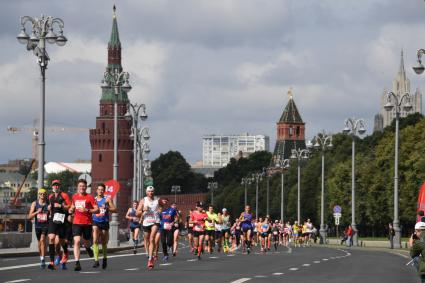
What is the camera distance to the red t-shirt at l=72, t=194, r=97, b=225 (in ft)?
93.8

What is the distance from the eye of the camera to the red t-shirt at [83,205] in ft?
93.8

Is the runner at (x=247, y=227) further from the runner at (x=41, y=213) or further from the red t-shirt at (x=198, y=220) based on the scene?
the runner at (x=41, y=213)

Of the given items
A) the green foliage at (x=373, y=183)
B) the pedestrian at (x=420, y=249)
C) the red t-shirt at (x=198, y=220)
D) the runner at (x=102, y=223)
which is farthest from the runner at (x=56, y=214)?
the green foliage at (x=373, y=183)

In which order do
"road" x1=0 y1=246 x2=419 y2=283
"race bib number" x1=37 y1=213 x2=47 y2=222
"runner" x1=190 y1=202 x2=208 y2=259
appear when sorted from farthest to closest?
"runner" x1=190 y1=202 x2=208 y2=259 → "race bib number" x1=37 y1=213 x2=47 y2=222 → "road" x1=0 y1=246 x2=419 y2=283

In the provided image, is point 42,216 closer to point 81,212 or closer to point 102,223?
point 81,212

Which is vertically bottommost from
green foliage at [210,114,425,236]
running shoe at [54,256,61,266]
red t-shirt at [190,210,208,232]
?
running shoe at [54,256,61,266]

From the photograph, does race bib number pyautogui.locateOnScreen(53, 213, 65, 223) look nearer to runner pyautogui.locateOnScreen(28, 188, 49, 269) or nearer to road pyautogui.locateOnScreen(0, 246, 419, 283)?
runner pyautogui.locateOnScreen(28, 188, 49, 269)

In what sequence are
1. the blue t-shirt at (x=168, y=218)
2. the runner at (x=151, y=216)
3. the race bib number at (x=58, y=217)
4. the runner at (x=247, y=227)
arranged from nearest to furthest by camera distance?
the race bib number at (x=58, y=217) → the runner at (x=151, y=216) → the blue t-shirt at (x=168, y=218) → the runner at (x=247, y=227)

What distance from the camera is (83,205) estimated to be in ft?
93.9

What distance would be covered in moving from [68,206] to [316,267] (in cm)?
764

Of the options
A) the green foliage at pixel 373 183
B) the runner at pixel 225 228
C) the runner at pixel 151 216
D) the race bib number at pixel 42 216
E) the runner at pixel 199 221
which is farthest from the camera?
the green foliage at pixel 373 183

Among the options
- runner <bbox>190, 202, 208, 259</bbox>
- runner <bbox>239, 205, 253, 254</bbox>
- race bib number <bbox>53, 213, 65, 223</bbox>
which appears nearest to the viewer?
race bib number <bbox>53, 213, 65, 223</bbox>

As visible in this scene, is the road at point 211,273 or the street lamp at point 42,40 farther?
the street lamp at point 42,40

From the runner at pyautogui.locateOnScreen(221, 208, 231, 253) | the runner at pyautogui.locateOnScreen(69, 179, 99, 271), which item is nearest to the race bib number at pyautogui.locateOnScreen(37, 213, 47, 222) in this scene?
the runner at pyautogui.locateOnScreen(69, 179, 99, 271)
